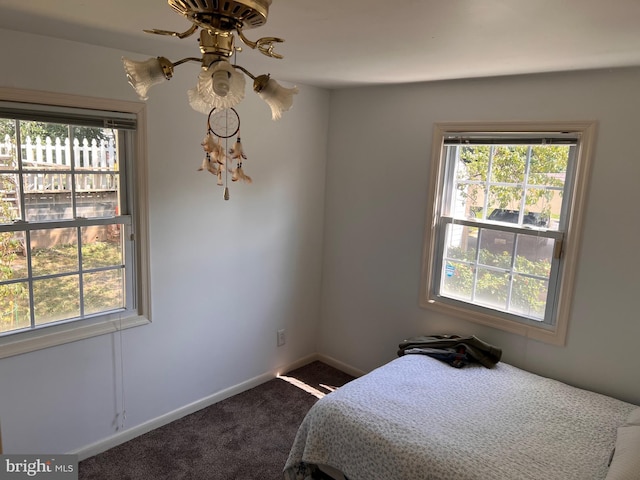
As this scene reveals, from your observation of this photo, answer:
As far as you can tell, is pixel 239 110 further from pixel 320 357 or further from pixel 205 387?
pixel 320 357

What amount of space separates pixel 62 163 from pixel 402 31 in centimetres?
178

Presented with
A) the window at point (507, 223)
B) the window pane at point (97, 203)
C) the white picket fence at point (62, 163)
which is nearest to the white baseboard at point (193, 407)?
the window at point (507, 223)

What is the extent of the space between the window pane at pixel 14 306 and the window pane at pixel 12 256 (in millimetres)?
55

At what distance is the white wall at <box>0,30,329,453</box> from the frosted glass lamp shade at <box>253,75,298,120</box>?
1.49m

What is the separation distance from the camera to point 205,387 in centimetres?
302

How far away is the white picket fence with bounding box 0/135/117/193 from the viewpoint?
84.0 inches

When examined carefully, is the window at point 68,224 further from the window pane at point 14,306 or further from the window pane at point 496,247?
the window pane at point 496,247

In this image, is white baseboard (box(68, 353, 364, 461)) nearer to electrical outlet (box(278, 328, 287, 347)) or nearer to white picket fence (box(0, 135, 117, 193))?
electrical outlet (box(278, 328, 287, 347))

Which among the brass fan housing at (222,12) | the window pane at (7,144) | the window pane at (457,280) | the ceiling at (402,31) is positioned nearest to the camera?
the brass fan housing at (222,12)

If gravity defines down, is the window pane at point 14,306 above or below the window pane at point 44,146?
below

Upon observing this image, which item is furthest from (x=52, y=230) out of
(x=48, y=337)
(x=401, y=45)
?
(x=401, y=45)

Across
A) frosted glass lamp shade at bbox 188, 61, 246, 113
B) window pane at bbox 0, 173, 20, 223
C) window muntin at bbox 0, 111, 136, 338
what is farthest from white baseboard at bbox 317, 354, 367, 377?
frosted glass lamp shade at bbox 188, 61, 246, 113

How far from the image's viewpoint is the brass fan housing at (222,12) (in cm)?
94

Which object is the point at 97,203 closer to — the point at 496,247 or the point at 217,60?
the point at 217,60
